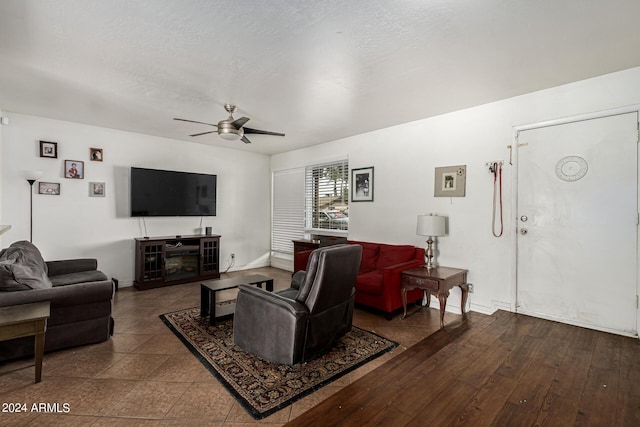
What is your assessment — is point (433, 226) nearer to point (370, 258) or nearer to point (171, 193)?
point (370, 258)

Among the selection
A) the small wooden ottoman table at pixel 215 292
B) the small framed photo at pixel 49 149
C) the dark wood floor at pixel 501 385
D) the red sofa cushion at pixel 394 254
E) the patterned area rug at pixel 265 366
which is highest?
the small framed photo at pixel 49 149

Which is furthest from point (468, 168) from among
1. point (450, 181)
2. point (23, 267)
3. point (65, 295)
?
point (23, 267)

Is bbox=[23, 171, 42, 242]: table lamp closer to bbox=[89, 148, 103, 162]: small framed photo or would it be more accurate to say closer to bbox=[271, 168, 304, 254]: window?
bbox=[89, 148, 103, 162]: small framed photo

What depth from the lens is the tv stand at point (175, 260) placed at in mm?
4812

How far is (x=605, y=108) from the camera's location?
2859 millimetres

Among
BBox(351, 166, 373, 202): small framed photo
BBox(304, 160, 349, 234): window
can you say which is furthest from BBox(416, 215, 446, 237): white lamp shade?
BBox(304, 160, 349, 234): window

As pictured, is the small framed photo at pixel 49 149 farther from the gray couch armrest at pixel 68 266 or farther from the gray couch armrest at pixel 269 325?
the gray couch armrest at pixel 269 325

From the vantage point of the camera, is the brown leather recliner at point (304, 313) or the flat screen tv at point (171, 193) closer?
the brown leather recliner at point (304, 313)

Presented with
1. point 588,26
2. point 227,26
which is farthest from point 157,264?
point 588,26

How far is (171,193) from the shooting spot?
17.5 feet

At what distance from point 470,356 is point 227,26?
3140 millimetres

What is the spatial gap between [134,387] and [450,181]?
388 centimetres

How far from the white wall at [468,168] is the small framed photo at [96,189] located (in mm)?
4220

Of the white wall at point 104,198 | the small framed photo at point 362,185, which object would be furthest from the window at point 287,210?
the small framed photo at point 362,185
